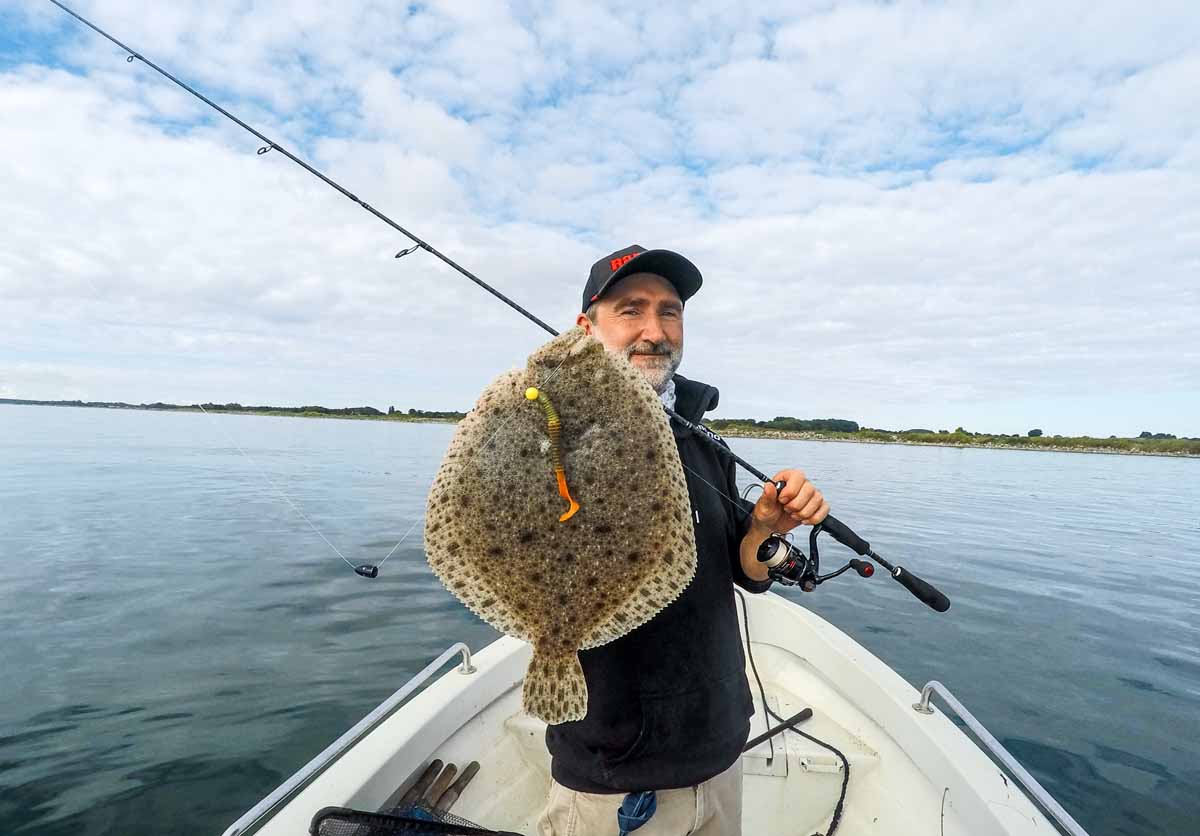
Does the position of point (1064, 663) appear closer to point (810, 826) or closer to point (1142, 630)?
point (1142, 630)

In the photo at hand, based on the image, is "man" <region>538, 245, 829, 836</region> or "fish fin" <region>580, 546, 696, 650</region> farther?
"man" <region>538, 245, 829, 836</region>

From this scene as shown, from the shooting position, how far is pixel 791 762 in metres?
4.22

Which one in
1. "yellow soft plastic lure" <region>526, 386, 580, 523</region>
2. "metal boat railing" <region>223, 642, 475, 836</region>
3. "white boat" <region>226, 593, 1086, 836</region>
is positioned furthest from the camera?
"white boat" <region>226, 593, 1086, 836</region>

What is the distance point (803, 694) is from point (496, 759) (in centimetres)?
274

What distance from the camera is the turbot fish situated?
1.99 meters

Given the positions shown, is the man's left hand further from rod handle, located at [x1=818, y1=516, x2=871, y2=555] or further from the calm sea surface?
the calm sea surface

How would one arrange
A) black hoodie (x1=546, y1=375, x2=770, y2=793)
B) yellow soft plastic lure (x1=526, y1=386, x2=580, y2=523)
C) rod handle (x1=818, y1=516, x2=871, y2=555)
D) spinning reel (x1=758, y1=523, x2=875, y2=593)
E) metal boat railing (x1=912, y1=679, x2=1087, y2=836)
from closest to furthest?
yellow soft plastic lure (x1=526, y1=386, x2=580, y2=523) → black hoodie (x1=546, y1=375, x2=770, y2=793) → spinning reel (x1=758, y1=523, x2=875, y2=593) → metal boat railing (x1=912, y1=679, x2=1087, y2=836) → rod handle (x1=818, y1=516, x2=871, y2=555)

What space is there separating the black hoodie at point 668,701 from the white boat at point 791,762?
1.45m

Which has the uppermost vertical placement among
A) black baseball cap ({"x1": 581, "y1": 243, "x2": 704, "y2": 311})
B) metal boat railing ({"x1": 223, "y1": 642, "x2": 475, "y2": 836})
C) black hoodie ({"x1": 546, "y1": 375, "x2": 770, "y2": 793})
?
black baseball cap ({"x1": 581, "y1": 243, "x2": 704, "y2": 311})

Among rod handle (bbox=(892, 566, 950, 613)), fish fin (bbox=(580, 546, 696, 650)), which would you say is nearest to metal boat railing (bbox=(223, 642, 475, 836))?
fish fin (bbox=(580, 546, 696, 650))

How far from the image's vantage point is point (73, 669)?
694cm

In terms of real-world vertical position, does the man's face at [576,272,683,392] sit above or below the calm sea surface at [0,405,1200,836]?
above

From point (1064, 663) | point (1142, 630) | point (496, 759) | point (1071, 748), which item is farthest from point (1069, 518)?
point (496, 759)

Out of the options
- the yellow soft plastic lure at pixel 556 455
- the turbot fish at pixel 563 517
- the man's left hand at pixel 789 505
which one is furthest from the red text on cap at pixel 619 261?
the man's left hand at pixel 789 505
